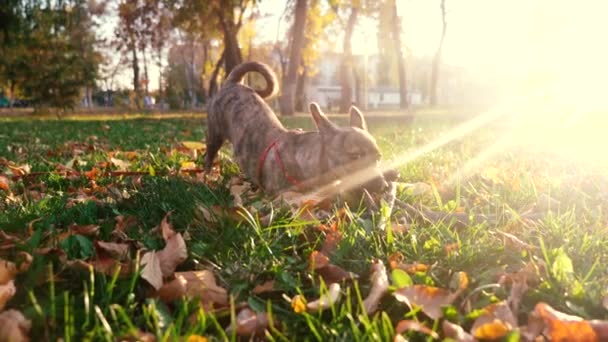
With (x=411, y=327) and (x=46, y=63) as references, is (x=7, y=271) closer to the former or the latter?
(x=411, y=327)

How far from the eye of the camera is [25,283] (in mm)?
1799

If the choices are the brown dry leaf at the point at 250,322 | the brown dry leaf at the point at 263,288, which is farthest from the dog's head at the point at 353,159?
the brown dry leaf at the point at 250,322

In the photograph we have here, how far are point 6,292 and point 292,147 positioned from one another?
2.17 m

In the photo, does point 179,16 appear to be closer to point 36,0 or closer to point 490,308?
point 36,0

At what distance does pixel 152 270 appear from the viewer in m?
1.93

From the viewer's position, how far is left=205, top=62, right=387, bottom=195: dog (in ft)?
10.6

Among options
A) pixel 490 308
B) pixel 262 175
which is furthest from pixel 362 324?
pixel 262 175

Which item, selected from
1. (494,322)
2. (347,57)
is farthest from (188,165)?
(347,57)

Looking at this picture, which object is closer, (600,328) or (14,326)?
(14,326)

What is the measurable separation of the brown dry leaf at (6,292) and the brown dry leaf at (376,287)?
1176 mm

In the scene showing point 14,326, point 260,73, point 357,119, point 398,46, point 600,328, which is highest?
point 398,46

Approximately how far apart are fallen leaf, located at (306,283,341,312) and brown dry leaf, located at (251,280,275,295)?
22 centimetres

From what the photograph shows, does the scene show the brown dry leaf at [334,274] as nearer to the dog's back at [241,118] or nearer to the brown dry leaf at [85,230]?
the brown dry leaf at [85,230]

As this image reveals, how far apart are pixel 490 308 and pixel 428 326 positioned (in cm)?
22
